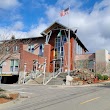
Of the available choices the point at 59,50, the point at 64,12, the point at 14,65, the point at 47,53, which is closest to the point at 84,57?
the point at 59,50

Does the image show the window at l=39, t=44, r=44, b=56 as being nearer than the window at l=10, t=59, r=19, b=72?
No

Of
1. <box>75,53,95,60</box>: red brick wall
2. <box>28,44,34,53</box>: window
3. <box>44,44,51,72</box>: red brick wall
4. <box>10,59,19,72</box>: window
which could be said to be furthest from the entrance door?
<box>10,59,19,72</box>: window

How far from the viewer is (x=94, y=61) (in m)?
44.4

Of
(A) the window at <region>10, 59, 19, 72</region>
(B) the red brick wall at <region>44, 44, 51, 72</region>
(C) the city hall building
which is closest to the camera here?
(A) the window at <region>10, 59, 19, 72</region>

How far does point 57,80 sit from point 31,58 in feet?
34.4

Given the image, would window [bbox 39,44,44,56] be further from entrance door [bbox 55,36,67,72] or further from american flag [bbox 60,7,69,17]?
american flag [bbox 60,7,69,17]

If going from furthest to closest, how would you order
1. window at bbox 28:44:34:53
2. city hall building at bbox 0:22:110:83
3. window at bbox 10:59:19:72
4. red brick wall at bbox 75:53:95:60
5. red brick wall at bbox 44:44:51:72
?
window at bbox 28:44:34:53 → red brick wall at bbox 75:53:95:60 → red brick wall at bbox 44:44:51:72 → city hall building at bbox 0:22:110:83 → window at bbox 10:59:19:72

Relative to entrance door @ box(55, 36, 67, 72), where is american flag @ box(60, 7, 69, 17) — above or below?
above

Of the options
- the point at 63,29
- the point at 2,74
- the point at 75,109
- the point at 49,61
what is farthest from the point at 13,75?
the point at 75,109

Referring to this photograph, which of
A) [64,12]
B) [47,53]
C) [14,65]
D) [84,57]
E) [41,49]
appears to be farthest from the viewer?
[84,57]

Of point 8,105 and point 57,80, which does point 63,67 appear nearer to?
point 57,80

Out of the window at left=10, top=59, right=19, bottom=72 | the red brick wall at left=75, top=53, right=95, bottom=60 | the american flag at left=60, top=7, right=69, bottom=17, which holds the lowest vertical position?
the window at left=10, top=59, right=19, bottom=72

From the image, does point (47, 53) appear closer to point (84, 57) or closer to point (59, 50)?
point (59, 50)

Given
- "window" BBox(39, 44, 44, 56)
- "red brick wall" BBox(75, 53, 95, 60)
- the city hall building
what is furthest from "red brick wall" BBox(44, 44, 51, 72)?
"red brick wall" BBox(75, 53, 95, 60)
